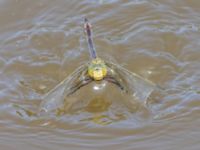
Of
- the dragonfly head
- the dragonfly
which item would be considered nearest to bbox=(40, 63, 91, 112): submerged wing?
the dragonfly

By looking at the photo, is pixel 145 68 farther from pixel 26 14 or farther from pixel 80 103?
pixel 26 14

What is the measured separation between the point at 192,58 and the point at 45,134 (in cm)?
134

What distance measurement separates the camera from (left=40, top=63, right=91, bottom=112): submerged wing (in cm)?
363

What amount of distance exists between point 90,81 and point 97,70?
18cm

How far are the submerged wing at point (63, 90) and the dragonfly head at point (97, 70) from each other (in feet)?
0.50

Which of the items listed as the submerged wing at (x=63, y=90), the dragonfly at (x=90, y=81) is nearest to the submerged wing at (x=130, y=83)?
the dragonfly at (x=90, y=81)

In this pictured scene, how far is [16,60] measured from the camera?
14.3 ft

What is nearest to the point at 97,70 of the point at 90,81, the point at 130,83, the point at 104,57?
the point at 90,81

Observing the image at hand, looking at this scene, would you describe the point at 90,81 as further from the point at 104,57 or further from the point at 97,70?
the point at 104,57

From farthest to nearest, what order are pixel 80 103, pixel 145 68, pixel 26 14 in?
pixel 26 14, pixel 145 68, pixel 80 103

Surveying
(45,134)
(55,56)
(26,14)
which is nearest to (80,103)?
(45,134)

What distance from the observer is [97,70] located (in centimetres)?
339

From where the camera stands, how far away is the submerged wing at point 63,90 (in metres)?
3.63

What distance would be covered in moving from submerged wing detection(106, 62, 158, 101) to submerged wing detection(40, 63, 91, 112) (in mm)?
189
